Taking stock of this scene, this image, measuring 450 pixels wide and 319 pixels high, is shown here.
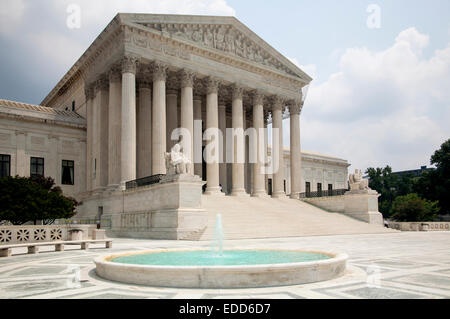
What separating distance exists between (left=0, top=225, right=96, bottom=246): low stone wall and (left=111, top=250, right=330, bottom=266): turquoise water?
10.3 m

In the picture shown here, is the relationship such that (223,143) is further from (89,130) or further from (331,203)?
(89,130)

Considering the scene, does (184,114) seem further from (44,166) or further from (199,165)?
(44,166)

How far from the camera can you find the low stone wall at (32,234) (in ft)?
65.4

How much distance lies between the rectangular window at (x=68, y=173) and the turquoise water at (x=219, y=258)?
108 feet

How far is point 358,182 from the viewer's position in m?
40.1

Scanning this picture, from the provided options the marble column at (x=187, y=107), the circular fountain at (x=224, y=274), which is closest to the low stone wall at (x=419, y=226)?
the marble column at (x=187, y=107)

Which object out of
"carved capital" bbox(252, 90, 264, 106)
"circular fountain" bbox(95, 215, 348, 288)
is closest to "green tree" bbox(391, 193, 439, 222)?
"carved capital" bbox(252, 90, 264, 106)

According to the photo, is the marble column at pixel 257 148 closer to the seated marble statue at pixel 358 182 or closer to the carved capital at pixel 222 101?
the carved capital at pixel 222 101

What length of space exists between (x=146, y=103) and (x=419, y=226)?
31.2 metres

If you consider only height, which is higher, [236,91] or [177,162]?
[236,91]

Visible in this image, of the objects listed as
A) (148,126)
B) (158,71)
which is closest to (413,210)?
(148,126)

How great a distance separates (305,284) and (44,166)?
128 feet

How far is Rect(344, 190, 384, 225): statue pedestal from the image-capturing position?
126 ft

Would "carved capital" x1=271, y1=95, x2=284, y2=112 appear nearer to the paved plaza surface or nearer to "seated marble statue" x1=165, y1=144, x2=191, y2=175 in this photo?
"seated marble statue" x1=165, y1=144, x2=191, y2=175
